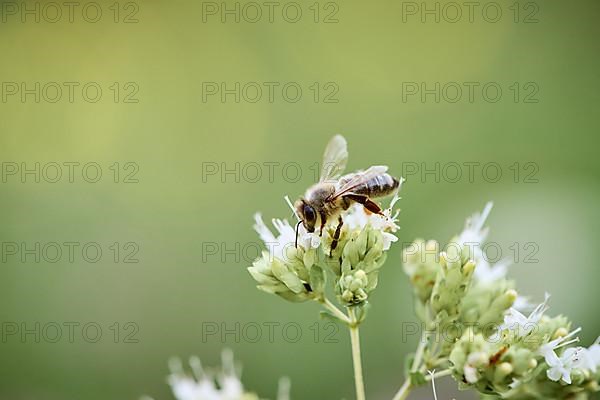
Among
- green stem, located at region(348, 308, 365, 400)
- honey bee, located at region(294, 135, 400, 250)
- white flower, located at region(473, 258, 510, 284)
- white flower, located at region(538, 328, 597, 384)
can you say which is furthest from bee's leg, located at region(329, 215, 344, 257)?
white flower, located at region(538, 328, 597, 384)

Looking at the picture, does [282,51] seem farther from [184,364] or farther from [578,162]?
[184,364]

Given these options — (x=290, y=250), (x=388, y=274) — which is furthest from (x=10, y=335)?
(x=290, y=250)

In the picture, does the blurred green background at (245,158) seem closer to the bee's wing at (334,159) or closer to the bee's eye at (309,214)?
the bee's wing at (334,159)

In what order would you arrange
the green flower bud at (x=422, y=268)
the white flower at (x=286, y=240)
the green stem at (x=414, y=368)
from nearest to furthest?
the green stem at (x=414, y=368) → the green flower bud at (x=422, y=268) → the white flower at (x=286, y=240)

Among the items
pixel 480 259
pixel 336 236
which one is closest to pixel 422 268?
pixel 480 259

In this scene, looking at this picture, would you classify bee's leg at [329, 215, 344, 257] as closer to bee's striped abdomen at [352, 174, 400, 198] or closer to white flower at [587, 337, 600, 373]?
bee's striped abdomen at [352, 174, 400, 198]

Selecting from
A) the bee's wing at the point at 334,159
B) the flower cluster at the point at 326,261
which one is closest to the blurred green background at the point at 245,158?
the bee's wing at the point at 334,159

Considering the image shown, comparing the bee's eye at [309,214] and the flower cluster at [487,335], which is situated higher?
the bee's eye at [309,214]
